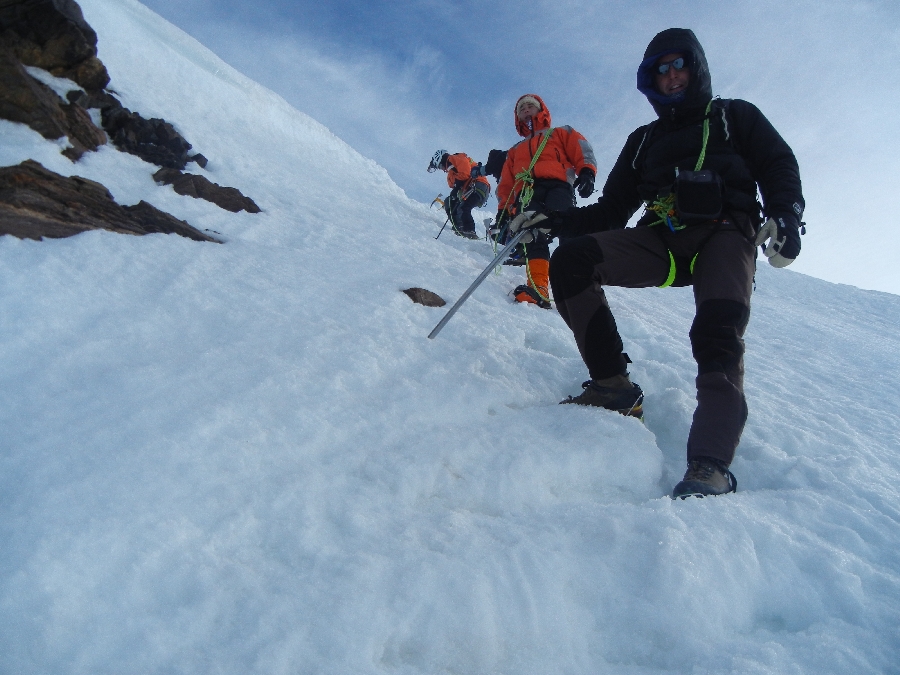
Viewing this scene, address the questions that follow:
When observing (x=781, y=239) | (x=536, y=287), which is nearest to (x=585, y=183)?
(x=536, y=287)

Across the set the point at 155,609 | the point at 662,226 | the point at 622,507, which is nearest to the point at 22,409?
the point at 155,609

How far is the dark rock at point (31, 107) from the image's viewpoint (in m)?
4.55

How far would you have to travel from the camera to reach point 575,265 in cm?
A: 271

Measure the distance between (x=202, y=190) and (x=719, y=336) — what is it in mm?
5167

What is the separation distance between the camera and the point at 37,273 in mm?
2504

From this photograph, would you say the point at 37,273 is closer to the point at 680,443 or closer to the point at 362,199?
the point at 680,443

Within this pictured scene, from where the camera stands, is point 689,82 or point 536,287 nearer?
point 689,82

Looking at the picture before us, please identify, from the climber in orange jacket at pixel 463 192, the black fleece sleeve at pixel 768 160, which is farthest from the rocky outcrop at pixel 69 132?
the climber in orange jacket at pixel 463 192

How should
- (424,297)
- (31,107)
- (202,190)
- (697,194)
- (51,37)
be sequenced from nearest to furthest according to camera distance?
(697,194), (424,297), (31,107), (202,190), (51,37)

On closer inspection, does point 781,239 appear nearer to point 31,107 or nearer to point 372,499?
point 372,499

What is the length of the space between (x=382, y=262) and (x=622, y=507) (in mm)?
3617

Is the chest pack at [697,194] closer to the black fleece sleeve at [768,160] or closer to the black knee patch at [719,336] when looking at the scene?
the black fleece sleeve at [768,160]

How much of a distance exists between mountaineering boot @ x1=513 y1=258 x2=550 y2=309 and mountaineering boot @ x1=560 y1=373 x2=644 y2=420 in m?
2.10

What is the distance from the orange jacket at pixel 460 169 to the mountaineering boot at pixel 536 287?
6.56m
